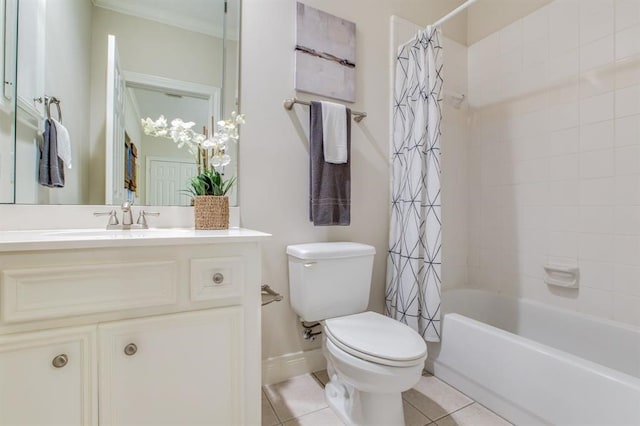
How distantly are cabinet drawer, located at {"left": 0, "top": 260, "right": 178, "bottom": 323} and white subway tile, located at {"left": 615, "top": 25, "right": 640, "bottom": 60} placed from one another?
220 centimetres

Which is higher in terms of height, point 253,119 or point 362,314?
point 253,119

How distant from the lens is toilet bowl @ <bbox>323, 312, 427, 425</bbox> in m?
1.08

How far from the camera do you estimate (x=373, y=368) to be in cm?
109

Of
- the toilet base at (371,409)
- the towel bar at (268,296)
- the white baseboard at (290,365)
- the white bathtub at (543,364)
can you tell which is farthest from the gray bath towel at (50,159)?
the white bathtub at (543,364)

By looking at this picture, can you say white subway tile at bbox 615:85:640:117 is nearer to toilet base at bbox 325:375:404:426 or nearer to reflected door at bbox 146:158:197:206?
toilet base at bbox 325:375:404:426

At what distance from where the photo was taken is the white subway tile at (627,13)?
4.76ft

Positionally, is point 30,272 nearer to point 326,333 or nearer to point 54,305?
point 54,305

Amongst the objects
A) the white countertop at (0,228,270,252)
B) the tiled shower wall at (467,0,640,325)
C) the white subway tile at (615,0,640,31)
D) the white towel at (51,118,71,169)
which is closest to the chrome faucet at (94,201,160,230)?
the white towel at (51,118,71,169)

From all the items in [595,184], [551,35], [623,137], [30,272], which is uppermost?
[551,35]

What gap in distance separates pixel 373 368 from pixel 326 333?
0.92ft

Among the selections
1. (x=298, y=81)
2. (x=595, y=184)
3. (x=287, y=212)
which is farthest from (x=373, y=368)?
(x=595, y=184)

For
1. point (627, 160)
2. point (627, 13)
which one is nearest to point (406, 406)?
point (627, 160)

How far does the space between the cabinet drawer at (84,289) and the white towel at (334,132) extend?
3.16ft

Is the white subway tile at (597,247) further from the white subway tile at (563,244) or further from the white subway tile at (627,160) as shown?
the white subway tile at (627,160)
